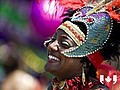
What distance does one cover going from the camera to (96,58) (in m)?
3.27

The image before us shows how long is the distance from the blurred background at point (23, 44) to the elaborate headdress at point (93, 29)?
6.19ft

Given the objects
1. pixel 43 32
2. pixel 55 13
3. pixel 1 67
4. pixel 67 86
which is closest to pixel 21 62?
pixel 1 67

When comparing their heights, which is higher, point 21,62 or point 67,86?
point 21,62

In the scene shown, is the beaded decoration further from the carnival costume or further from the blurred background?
the blurred background

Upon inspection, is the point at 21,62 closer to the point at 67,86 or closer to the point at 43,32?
the point at 43,32

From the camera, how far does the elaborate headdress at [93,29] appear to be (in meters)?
3.22

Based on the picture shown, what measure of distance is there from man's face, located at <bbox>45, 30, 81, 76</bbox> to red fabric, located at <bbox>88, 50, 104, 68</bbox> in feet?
0.29

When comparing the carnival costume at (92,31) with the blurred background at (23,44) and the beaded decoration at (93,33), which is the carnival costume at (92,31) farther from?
the blurred background at (23,44)

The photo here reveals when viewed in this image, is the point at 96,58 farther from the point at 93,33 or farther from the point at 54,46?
the point at 54,46

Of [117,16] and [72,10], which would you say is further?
[72,10]

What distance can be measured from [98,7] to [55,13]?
39cm

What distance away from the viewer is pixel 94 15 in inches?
131

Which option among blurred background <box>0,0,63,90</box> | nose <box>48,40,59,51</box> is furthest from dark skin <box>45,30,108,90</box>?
blurred background <box>0,0,63,90</box>

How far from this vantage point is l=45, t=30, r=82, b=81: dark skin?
10.6ft
